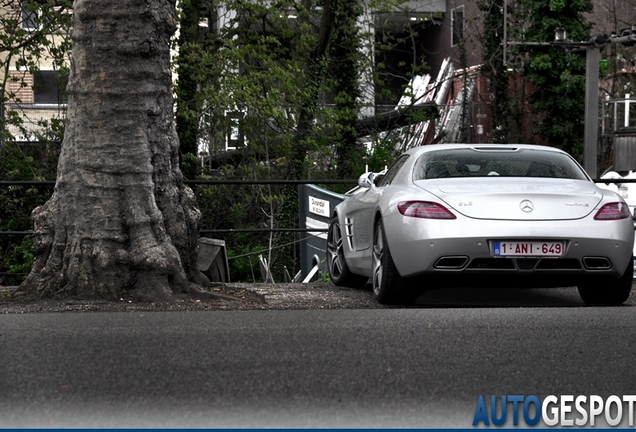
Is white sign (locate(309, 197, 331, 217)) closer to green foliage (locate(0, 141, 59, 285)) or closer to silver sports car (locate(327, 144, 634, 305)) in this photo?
green foliage (locate(0, 141, 59, 285))

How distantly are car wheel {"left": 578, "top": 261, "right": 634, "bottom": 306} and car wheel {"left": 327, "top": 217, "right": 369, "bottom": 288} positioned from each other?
8.68 ft

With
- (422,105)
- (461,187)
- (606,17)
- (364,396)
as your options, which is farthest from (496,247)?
(606,17)

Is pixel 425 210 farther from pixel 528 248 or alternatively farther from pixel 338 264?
pixel 338 264

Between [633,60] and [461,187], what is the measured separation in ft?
106

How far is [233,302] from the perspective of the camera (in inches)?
425

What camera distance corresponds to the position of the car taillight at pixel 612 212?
400 inches

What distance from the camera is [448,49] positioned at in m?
48.8

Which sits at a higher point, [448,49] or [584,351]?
[448,49]

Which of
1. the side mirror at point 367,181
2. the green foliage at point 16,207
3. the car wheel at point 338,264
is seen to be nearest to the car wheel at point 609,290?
the side mirror at point 367,181

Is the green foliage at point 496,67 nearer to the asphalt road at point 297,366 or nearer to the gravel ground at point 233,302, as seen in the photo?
the gravel ground at point 233,302

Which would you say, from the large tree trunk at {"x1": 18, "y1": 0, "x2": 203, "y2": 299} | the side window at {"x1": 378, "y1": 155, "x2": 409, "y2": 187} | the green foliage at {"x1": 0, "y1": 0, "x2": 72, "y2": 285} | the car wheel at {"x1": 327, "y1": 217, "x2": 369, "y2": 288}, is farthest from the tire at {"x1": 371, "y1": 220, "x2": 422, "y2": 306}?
the green foliage at {"x1": 0, "y1": 0, "x2": 72, "y2": 285}

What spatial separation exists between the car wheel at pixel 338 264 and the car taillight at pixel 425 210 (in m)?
2.70

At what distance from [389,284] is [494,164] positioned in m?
1.47

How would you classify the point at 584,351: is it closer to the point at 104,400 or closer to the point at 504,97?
the point at 104,400
